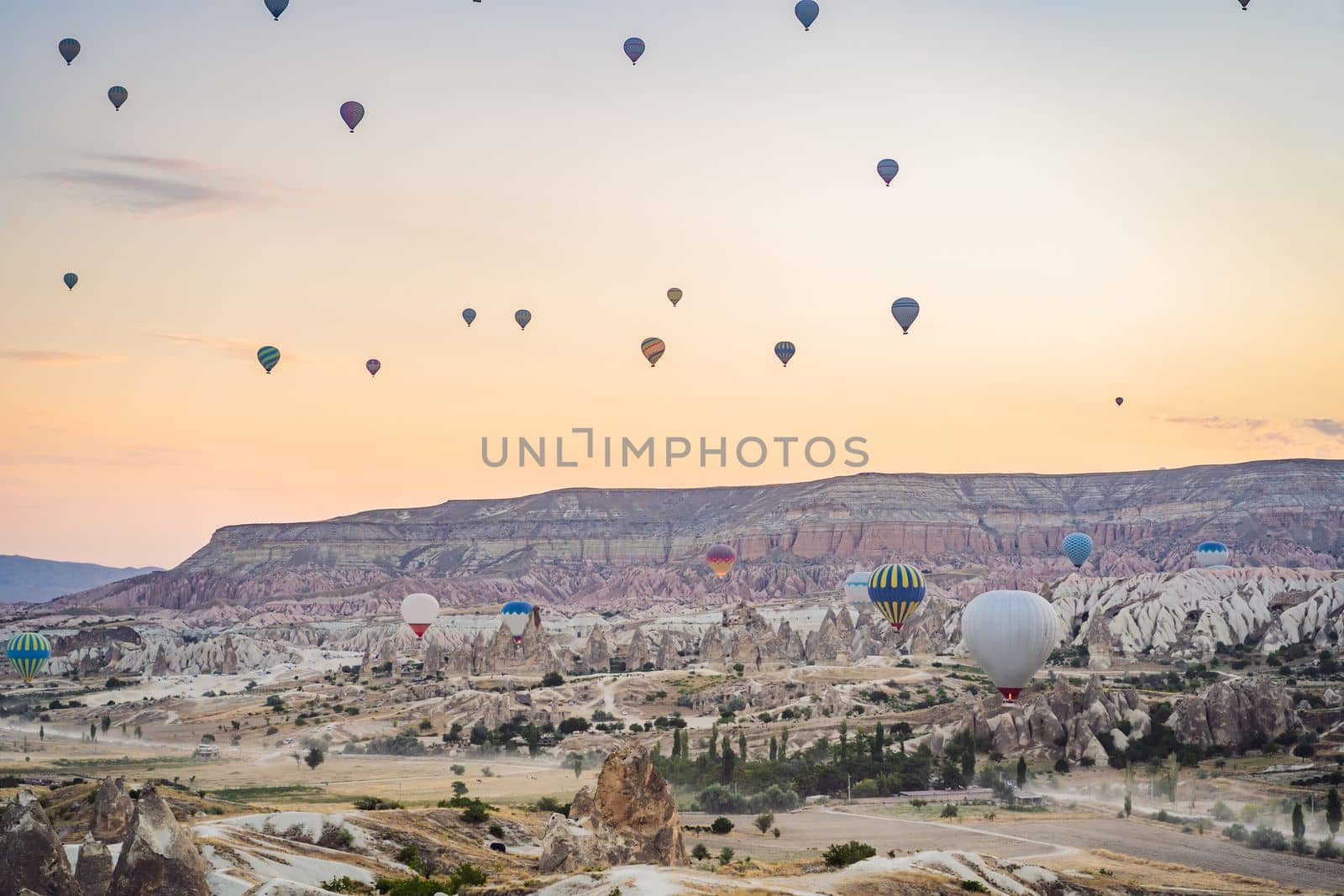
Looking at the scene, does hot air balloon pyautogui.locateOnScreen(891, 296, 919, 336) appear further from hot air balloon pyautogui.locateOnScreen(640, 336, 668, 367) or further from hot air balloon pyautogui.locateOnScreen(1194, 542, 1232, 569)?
hot air balloon pyautogui.locateOnScreen(1194, 542, 1232, 569)

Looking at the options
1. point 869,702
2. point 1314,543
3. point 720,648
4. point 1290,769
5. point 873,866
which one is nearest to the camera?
point 873,866

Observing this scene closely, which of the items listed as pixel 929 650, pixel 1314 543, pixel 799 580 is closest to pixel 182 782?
pixel 929 650

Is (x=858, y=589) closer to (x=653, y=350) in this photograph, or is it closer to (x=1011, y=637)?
(x=653, y=350)

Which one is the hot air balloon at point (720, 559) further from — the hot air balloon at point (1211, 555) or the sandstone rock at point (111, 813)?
the sandstone rock at point (111, 813)

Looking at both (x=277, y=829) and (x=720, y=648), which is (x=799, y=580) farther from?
(x=277, y=829)

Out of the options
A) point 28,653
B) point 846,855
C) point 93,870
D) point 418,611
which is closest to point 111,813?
point 93,870

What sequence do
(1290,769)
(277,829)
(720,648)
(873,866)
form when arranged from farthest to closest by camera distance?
(720,648)
(1290,769)
(277,829)
(873,866)
